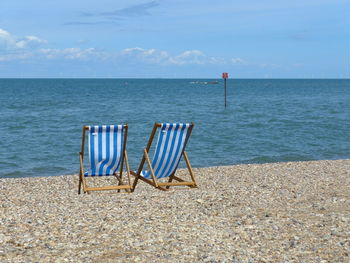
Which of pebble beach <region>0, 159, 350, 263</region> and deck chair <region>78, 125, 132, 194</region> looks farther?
deck chair <region>78, 125, 132, 194</region>

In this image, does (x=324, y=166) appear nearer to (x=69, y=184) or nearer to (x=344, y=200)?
(x=344, y=200)

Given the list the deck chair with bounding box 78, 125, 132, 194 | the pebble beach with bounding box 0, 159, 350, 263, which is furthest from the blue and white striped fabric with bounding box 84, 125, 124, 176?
the pebble beach with bounding box 0, 159, 350, 263

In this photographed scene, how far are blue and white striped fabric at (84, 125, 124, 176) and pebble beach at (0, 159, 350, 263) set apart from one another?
0.95 meters

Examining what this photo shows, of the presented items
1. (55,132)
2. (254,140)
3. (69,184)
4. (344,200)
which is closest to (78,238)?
(344,200)

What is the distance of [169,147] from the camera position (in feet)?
26.3

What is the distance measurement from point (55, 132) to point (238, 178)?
14337 mm

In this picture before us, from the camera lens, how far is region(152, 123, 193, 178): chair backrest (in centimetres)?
782

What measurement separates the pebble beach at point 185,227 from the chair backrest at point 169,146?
34.3 inches

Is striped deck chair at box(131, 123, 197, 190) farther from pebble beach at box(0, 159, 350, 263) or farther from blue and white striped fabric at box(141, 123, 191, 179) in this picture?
pebble beach at box(0, 159, 350, 263)

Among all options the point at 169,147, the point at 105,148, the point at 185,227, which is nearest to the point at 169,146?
the point at 169,147

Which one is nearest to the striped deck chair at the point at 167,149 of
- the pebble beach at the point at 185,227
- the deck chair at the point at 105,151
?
the deck chair at the point at 105,151

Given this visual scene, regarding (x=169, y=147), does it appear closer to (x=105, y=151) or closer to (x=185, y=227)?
(x=105, y=151)

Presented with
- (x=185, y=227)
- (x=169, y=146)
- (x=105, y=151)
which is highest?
(x=169, y=146)

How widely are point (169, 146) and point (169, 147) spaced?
23mm
